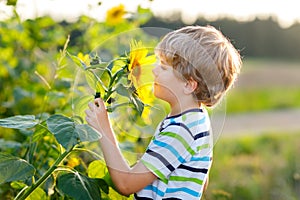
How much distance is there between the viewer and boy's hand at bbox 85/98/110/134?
190cm

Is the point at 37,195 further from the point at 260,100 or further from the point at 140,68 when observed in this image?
the point at 260,100

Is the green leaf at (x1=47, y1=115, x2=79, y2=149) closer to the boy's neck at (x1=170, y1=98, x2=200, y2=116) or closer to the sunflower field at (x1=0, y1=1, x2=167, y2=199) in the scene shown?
the sunflower field at (x1=0, y1=1, x2=167, y2=199)

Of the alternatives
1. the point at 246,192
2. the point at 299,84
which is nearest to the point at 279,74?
the point at 299,84

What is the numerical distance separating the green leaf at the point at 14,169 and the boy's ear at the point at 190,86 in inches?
16.0

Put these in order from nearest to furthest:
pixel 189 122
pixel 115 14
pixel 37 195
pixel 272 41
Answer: pixel 189 122 < pixel 37 195 < pixel 115 14 < pixel 272 41

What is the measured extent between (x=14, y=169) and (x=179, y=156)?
385 millimetres

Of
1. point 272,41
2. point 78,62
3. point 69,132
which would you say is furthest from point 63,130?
point 272,41

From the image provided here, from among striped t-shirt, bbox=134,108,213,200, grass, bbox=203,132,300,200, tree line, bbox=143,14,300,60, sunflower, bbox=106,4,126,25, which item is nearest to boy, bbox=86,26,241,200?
striped t-shirt, bbox=134,108,213,200

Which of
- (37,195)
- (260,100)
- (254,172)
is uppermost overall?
(37,195)

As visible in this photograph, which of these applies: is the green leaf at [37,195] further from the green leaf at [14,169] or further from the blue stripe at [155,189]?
the blue stripe at [155,189]

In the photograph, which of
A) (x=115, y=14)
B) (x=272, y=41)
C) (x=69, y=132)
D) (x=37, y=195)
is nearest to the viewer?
(x=69, y=132)

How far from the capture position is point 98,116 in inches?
74.7

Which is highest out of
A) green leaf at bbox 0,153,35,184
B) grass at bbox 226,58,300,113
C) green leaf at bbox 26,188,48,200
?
green leaf at bbox 0,153,35,184

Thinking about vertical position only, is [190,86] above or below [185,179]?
above
